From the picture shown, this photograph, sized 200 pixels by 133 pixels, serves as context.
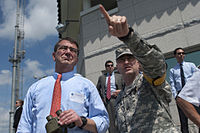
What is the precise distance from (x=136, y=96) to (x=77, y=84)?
617mm

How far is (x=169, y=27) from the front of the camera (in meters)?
6.41

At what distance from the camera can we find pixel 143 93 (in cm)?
182

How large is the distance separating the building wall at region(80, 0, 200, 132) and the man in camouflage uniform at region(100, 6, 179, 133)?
4126 millimetres

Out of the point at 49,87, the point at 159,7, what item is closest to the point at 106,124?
the point at 49,87

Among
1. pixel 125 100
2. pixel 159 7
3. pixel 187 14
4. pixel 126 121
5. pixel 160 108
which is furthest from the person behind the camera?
pixel 159 7

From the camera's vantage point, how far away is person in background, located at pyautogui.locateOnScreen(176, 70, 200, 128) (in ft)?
6.29

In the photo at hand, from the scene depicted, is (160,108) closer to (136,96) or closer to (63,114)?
(136,96)

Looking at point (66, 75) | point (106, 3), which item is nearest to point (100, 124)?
point (66, 75)

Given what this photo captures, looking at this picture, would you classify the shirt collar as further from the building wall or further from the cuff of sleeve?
the building wall

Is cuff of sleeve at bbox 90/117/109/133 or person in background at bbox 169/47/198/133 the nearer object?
cuff of sleeve at bbox 90/117/109/133

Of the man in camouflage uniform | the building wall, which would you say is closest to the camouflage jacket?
the man in camouflage uniform

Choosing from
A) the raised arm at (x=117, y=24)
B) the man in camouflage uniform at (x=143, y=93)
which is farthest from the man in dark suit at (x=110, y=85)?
the raised arm at (x=117, y=24)

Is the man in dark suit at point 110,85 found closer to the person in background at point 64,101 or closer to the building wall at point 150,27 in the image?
the building wall at point 150,27

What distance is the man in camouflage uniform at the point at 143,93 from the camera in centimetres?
150
